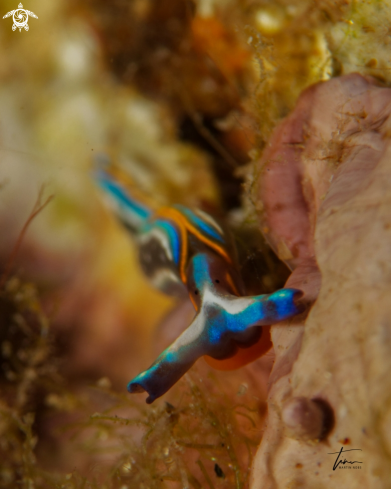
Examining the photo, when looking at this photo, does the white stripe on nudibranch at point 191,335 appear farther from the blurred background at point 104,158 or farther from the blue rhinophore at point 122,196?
the blue rhinophore at point 122,196

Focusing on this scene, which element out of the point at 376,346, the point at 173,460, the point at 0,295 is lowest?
the point at 173,460

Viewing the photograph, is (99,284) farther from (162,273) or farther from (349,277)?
(349,277)

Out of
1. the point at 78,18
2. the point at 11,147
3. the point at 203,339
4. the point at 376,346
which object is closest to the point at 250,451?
the point at 203,339

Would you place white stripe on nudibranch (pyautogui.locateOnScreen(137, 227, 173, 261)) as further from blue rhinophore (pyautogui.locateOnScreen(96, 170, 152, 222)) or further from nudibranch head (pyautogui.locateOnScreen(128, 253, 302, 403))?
nudibranch head (pyautogui.locateOnScreen(128, 253, 302, 403))

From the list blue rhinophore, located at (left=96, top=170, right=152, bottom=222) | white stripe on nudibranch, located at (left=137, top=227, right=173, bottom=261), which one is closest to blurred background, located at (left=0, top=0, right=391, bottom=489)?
blue rhinophore, located at (left=96, top=170, right=152, bottom=222)

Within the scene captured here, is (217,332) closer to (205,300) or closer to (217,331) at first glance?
(217,331)

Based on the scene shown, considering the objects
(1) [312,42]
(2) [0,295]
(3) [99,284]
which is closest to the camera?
(1) [312,42]
